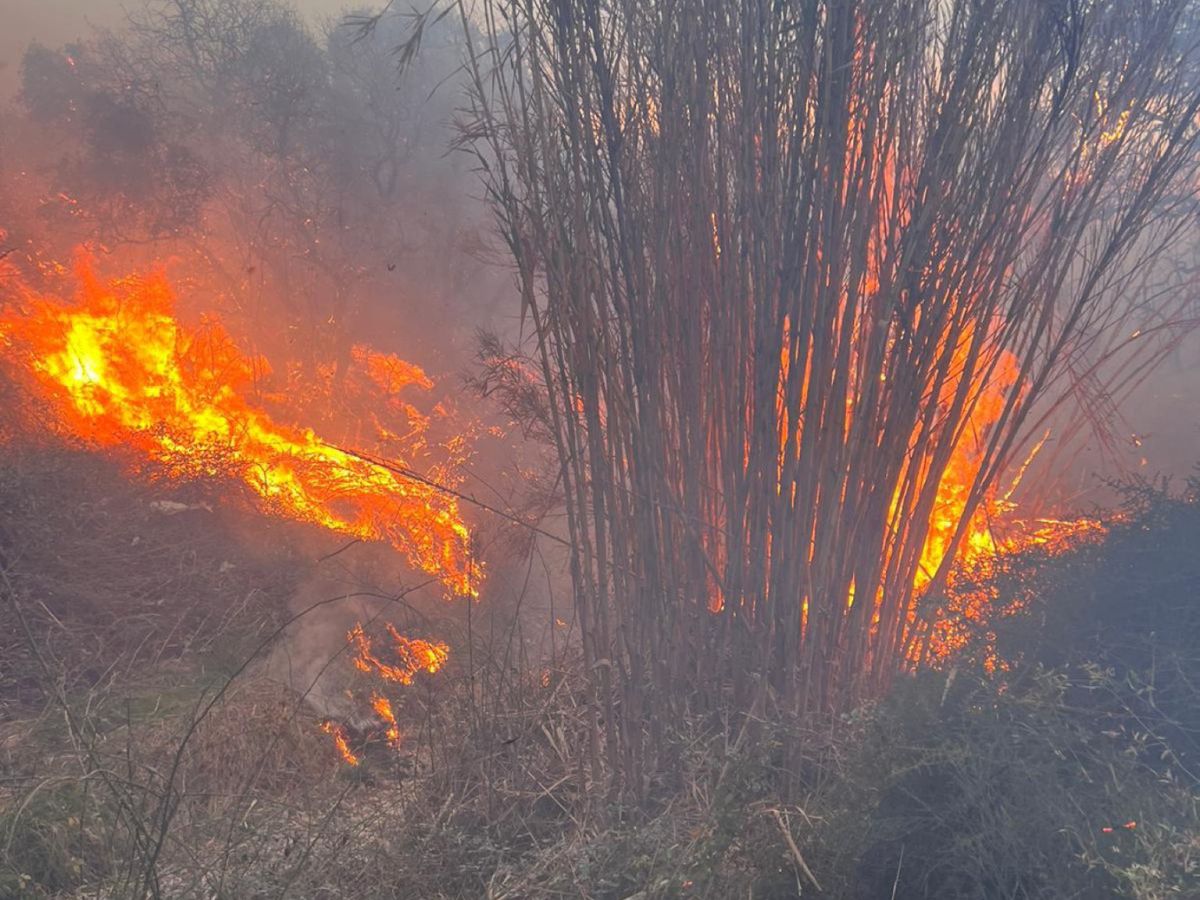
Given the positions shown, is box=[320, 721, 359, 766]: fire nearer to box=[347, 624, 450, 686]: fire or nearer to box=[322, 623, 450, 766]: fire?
box=[322, 623, 450, 766]: fire

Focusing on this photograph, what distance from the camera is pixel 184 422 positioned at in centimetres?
894

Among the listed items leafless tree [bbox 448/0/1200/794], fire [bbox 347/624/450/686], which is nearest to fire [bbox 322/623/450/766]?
fire [bbox 347/624/450/686]

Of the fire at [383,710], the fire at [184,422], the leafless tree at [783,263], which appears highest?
the leafless tree at [783,263]

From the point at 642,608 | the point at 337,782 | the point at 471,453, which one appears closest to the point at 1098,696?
the point at 642,608

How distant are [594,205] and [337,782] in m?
2.78

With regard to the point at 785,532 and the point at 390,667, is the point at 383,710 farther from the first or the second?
the point at 785,532

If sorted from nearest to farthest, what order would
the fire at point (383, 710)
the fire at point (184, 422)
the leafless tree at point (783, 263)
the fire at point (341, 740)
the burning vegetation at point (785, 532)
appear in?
1. the burning vegetation at point (785, 532)
2. the leafless tree at point (783, 263)
3. the fire at point (341, 740)
4. the fire at point (383, 710)
5. the fire at point (184, 422)

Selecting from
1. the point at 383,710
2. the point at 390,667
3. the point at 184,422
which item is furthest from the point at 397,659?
the point at 184,422

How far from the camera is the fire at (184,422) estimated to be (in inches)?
330

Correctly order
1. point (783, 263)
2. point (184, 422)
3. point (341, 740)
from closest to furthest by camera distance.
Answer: point (783, 263), point (341, 740), point (184, 422)

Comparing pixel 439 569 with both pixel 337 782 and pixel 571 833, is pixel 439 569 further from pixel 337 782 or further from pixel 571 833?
pixel 571 833

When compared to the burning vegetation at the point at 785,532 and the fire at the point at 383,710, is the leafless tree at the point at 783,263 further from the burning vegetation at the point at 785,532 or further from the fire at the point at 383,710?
the fire at the point at 383,710

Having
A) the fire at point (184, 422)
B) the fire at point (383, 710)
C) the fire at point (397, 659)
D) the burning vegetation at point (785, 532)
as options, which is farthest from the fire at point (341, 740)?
the fire at point (184, 422)

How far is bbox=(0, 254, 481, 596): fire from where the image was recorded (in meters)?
8.38
